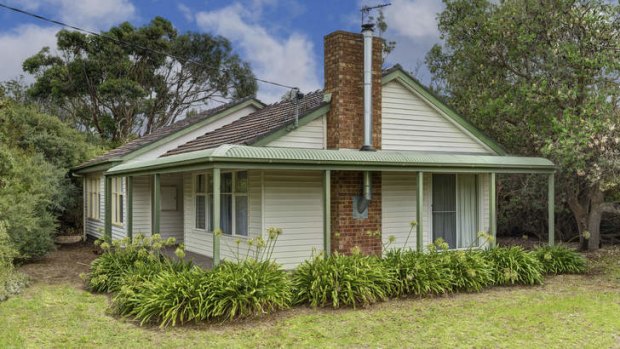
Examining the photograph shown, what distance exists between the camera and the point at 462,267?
9.60 metres

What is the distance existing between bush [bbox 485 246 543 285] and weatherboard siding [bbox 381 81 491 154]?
10.8ft

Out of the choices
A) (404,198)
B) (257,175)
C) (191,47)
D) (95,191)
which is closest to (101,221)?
(95,191)

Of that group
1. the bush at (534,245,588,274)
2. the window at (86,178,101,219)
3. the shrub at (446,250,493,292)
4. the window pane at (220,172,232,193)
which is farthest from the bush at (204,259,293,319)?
the window at (86,178,101,219)

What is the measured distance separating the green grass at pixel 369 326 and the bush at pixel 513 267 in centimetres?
85

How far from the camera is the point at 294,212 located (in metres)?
11.1

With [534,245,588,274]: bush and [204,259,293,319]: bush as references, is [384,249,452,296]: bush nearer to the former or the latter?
[204,259,293,319]: bush

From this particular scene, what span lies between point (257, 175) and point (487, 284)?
196 inches

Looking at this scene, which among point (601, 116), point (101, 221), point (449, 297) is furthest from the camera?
point (101, 221)

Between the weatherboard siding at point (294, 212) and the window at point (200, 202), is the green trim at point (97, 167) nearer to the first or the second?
the window at point (200, 202)

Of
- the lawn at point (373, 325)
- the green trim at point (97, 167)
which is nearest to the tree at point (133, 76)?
the green trim at point (97, 167)

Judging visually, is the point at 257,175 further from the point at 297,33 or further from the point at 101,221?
the point at 297,33

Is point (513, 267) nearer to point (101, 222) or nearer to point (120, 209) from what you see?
point (120, 209)

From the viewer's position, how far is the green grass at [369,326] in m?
6.62

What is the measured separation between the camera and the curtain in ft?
43.2
